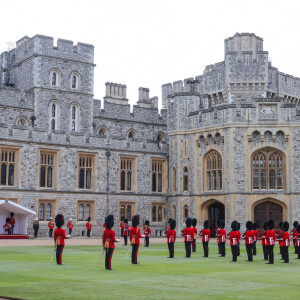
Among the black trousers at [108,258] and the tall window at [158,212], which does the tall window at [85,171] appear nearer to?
the tall window at [158,212]

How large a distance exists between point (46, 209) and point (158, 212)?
27.3ft

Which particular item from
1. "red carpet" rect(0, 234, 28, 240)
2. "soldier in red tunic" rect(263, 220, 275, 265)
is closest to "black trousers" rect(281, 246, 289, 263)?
"soldier in red tunic" rect(263, 220, 275, 265)

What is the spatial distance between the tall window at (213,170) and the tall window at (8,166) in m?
12.0

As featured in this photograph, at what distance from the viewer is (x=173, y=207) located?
3700 centimetres

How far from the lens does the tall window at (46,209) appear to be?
A: 3284cm

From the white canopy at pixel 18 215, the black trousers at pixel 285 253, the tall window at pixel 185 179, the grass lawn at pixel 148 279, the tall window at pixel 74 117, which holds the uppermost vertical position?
the tall window at pixel 74 117

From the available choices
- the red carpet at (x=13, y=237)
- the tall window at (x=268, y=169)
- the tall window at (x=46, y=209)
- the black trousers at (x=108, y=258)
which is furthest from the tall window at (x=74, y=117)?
the black trousers at (x=108, y=258)

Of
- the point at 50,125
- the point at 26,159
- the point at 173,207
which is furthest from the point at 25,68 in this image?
the point at 173,207

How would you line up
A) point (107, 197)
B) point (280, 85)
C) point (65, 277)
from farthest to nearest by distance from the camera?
point (280, 85), point (107, 197), point (65, 277)

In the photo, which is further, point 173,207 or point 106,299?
point 173,207

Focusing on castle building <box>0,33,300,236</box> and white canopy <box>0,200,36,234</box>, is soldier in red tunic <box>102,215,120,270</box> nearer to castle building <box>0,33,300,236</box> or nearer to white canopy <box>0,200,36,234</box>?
white canopy <box>0,200,36,234</box>

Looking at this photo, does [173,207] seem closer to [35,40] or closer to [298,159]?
[298,159]

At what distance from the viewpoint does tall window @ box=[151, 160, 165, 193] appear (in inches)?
1486

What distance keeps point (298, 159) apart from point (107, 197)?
1217cm
